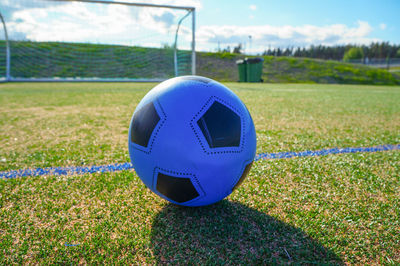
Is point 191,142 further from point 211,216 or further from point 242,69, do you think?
point 242,69

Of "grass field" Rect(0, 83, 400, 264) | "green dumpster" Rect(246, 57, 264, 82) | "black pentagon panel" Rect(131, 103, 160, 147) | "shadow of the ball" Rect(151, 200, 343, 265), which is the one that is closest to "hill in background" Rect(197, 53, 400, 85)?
"green dumpster" Rect(246, 57, 264, 82)

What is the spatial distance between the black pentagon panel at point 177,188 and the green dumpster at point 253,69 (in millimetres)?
21560

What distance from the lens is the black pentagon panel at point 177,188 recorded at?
1773 mm

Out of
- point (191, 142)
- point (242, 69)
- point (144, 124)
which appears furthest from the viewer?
point (242, 69)

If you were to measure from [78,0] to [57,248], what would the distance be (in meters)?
16.6

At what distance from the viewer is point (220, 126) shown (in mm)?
1786

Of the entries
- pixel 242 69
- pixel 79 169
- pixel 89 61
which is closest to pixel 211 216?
pixel 79 169

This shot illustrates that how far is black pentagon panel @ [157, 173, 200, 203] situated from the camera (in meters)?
1.77

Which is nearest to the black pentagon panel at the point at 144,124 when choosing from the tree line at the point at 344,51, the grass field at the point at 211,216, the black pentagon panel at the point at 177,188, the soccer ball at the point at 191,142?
the soccer ball at the point at 191,142

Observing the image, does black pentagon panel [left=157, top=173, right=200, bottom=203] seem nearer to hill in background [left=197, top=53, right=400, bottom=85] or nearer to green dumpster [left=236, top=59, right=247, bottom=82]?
green dumpster [left=236, top=59, right=247, bottom=82]

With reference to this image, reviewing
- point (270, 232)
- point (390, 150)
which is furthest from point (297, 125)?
point (270, 232)

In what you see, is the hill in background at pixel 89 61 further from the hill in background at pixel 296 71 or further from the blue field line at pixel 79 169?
the blue field line at pixel 79 169

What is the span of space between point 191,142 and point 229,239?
2.24 feet

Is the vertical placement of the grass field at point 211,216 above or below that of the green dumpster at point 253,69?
below
